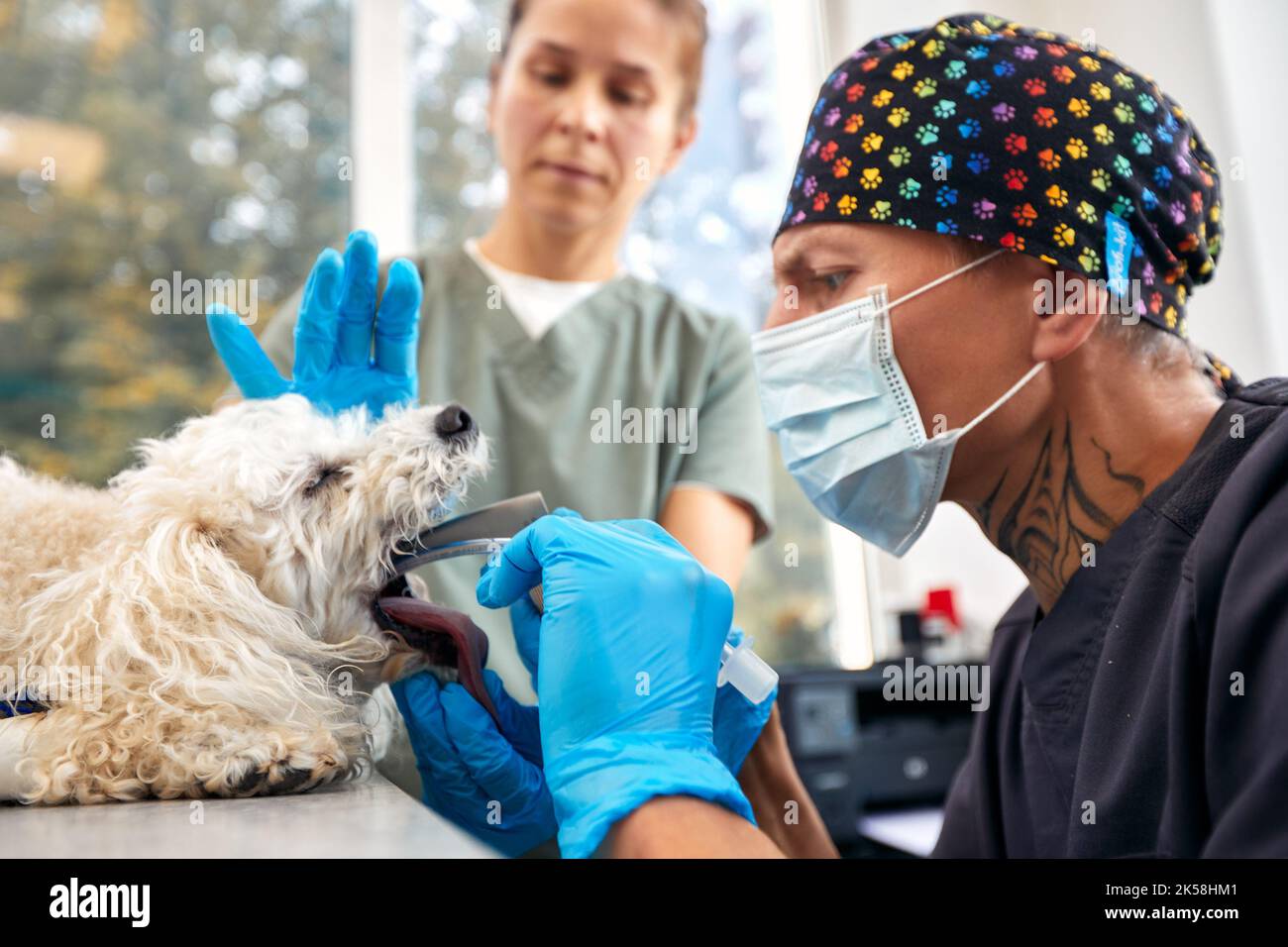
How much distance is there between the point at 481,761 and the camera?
35.1 inches

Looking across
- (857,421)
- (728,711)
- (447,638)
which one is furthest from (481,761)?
(857,421)

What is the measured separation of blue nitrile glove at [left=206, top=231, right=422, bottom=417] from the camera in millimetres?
1081

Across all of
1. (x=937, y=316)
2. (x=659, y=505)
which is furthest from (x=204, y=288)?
(x=937, y=316)

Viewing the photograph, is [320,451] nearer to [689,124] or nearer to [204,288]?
[689,124]

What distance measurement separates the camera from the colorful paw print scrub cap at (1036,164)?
3.03ft

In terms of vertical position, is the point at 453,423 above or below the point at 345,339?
below

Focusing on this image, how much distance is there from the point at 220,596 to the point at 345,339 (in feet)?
1.31

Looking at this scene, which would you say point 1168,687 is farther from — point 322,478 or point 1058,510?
point 322,478

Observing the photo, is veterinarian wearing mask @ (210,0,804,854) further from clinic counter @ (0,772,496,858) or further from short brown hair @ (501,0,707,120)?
clinic counter @ (0,772,496,858)

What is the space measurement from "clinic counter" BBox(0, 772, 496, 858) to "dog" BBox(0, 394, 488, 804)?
4cm

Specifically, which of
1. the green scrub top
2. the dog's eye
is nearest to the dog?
the dog's eye

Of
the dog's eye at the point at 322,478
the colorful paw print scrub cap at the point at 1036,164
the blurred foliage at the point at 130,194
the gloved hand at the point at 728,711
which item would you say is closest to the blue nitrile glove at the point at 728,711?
the gloved hand at the point at 728,711

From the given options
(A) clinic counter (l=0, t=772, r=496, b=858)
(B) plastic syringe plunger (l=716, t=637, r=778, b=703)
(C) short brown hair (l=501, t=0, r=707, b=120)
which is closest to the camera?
(A) clinic counter (l=0, t=772, r=496, b=858)

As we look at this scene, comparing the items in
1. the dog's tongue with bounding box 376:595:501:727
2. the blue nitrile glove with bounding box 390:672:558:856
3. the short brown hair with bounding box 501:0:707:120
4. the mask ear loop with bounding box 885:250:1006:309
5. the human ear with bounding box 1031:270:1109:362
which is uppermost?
the short brown hair with bounding box 501:0:707:120
